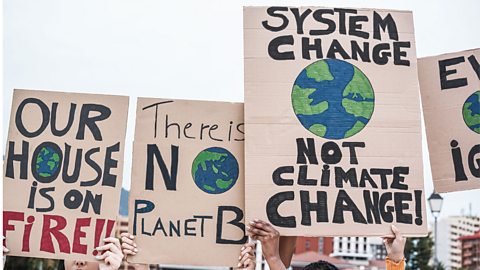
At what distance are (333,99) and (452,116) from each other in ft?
2.22

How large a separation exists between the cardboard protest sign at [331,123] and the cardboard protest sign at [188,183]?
0.19 meters

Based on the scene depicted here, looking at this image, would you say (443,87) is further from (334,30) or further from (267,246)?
(267,246)

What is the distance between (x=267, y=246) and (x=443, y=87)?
4.04 feet

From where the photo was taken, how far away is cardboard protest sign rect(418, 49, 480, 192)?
4270 millimetres

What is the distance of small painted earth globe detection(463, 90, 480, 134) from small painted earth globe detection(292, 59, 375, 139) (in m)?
0.57

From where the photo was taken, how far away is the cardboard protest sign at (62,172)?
4031 millimetres

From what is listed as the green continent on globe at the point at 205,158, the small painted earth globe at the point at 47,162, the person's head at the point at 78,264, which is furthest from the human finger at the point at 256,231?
the small painted earth globe at the point at 47,162

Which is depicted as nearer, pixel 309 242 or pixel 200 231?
pixel 200 231

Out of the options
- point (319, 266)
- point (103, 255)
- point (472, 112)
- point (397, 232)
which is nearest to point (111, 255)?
point (103, 255)

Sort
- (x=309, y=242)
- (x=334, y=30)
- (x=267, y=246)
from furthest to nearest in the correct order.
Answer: (x=309, y=242)
(x=334, y=30)
(x=267, y=246)

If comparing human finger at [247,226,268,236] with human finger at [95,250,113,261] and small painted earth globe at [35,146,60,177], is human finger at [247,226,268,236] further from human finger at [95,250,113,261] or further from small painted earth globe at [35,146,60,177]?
small painted earth globe at [35,146,60,177]

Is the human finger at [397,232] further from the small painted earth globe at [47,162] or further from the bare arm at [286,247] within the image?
the small painted earth globe at [47,162]

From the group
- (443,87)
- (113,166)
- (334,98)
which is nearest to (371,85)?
(334,98)

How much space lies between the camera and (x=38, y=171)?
408cm
